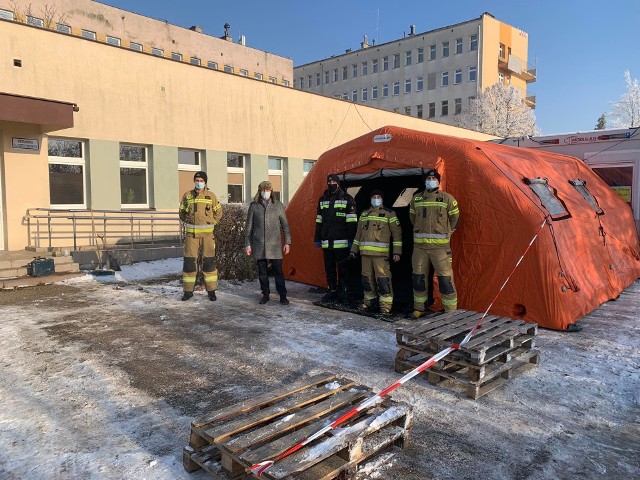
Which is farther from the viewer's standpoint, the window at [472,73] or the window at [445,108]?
the window at [445,108]

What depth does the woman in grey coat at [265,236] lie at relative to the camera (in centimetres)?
759

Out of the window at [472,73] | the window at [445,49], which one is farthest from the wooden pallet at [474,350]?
the window at [445,49]

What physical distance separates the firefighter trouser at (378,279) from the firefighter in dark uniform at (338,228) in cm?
54

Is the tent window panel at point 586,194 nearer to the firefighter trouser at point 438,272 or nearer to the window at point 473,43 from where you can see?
the firefighter trouser at point 438,272

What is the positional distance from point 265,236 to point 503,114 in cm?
3537

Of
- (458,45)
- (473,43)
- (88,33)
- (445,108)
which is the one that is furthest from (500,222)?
(445,108)

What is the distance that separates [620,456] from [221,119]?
1312 centimetres

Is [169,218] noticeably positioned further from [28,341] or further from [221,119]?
[28,341]

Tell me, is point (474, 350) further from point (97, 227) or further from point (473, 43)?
point (473, 43)

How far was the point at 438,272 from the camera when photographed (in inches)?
251

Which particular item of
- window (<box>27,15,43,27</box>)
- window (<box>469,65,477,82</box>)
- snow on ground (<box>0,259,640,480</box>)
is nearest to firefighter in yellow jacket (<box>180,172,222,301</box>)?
snow on ground (<box>0,259,640,480</box>)

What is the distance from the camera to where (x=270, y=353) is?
17.0ft

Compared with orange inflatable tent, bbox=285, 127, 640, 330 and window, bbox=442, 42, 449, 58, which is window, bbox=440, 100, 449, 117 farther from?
orange inflatable tent, bbox=285, 127, 640, 330

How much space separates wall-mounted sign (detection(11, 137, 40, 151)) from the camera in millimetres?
10344
